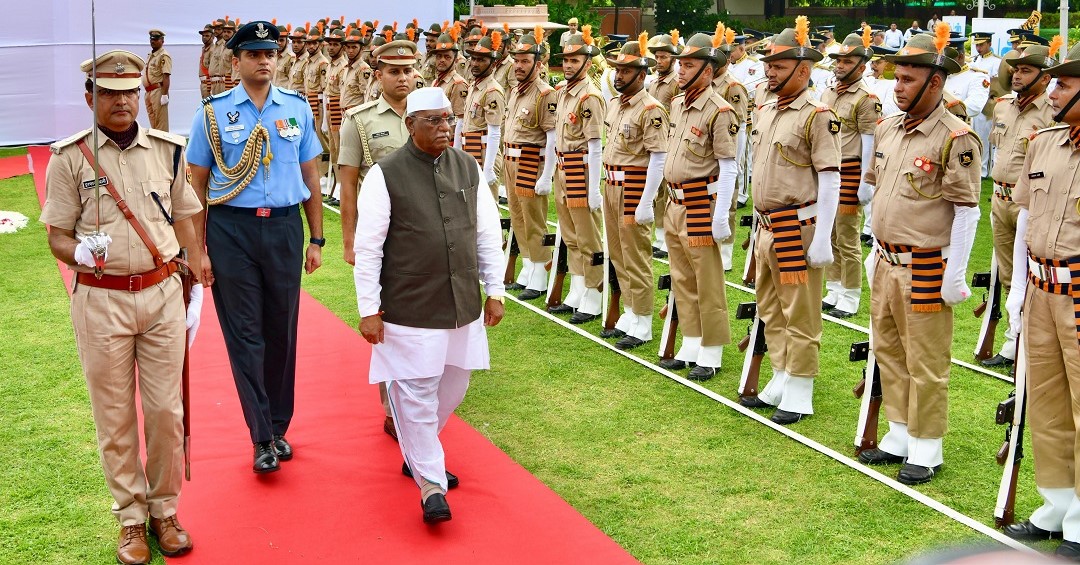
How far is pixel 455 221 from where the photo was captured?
523cm

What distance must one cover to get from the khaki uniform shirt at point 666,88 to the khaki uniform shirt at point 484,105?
154 centimetres

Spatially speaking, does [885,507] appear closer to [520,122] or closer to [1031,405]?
[1031,405]

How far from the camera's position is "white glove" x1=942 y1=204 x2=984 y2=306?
17.5ft

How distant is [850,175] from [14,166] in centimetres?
1444

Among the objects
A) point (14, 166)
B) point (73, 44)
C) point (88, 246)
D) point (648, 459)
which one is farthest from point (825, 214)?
point (73, 44)

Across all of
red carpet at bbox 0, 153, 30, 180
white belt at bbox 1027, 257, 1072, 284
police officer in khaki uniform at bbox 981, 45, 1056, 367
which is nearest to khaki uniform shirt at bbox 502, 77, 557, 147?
police officer in khaki uniform at bbox 981, 45, 1056, 367

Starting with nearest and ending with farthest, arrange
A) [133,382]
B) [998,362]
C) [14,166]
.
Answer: [133,382] → [998,362] → [14,166]

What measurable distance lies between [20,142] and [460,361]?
18.9 metres

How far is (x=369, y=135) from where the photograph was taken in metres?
6.31

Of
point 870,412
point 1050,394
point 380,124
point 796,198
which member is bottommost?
point 870,412

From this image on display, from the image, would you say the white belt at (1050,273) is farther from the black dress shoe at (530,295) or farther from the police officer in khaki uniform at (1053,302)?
the black dress shoe at (530,295)

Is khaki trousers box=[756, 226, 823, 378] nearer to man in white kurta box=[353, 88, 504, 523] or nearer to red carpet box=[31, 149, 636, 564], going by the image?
red carpet box=[31, 149, 636, 564]

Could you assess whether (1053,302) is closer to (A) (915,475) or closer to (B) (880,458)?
(A) (915,475)

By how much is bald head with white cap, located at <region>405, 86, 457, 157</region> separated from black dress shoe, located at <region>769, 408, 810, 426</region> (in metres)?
2.67
